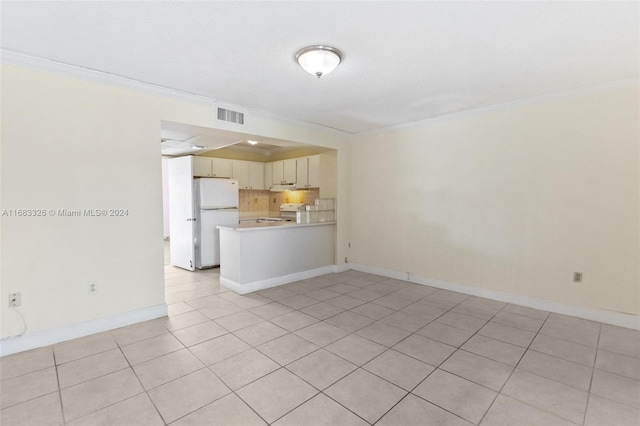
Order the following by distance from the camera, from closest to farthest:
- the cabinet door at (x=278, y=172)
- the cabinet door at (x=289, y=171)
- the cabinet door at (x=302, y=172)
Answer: the cabinet door at (x=302, y=172) → the cabinet door at (x=289, y=171) → the cabinet door at (x=278, y=172)

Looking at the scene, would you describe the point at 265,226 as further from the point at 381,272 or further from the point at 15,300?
the point at 15,300

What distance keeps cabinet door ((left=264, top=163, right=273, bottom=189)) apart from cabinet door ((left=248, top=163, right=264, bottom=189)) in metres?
0.09

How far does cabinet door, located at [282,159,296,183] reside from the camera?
6.81 m

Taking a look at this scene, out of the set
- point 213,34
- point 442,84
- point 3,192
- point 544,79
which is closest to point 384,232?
point 442,84

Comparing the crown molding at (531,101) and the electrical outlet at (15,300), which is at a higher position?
the crown molding at (531,101)

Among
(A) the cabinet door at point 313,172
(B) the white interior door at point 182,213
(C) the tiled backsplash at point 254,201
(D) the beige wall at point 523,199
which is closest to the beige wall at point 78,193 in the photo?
(B) the white interior door at point 182,213

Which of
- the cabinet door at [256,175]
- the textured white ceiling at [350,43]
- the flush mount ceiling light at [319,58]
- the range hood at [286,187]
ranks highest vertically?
the textured white ceiling at [350,43]

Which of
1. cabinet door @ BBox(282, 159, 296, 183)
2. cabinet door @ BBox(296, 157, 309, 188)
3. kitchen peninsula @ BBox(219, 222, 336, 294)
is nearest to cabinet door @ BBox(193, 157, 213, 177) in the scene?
cabinet door @ BBox(282, 159, 296, 183)

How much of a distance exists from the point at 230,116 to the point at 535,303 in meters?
4.56

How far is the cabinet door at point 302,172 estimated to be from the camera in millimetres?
6516

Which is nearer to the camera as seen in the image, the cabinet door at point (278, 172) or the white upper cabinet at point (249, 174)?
the white upper cabinet at point (249, 174)

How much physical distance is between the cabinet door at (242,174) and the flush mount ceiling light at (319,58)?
15.5 ft

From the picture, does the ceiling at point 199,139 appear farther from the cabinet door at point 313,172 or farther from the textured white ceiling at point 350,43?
the cabinet door at point 313,172

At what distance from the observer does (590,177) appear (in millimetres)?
3309
